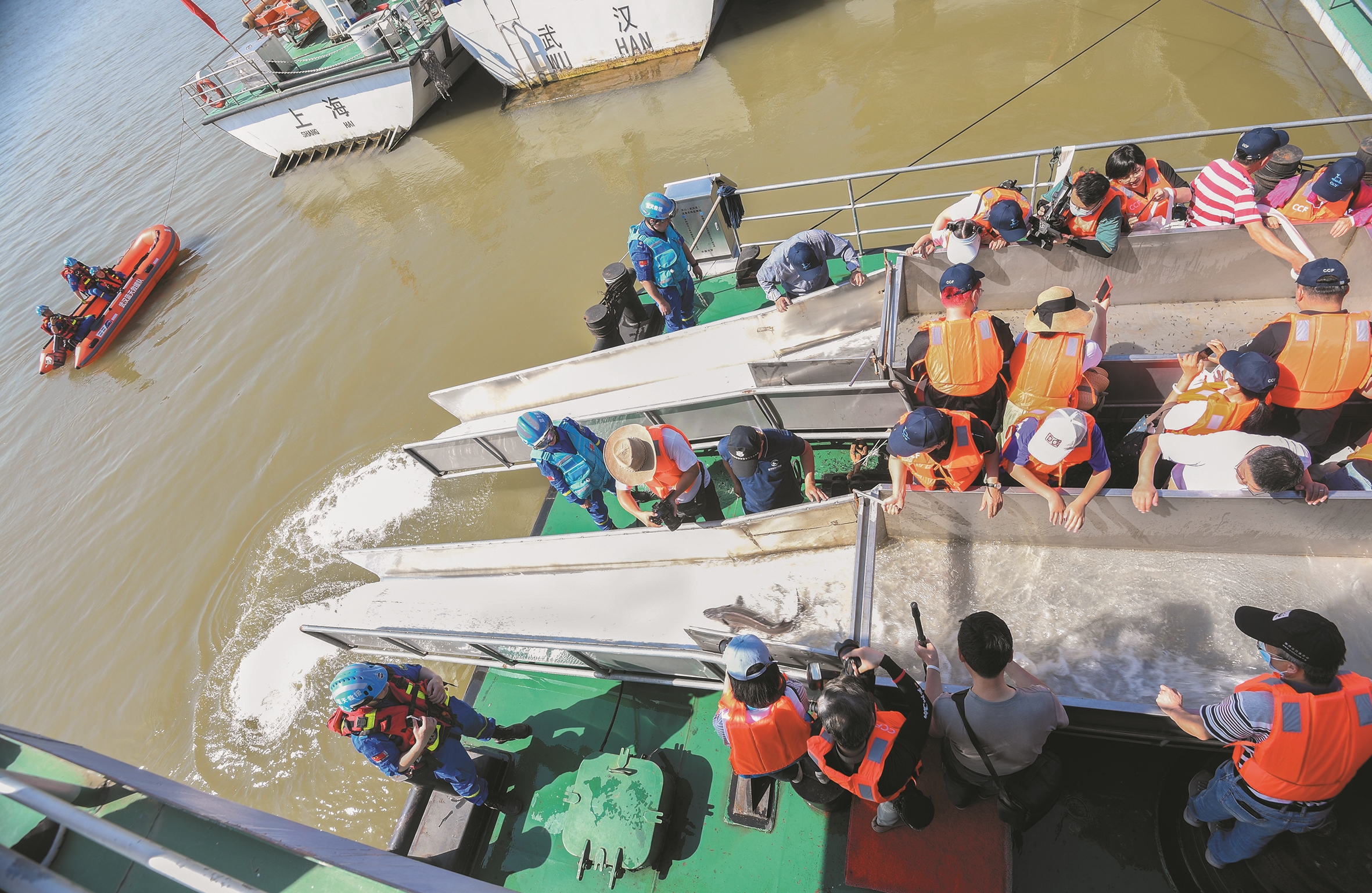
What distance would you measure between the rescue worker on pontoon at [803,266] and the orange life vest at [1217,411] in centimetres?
291

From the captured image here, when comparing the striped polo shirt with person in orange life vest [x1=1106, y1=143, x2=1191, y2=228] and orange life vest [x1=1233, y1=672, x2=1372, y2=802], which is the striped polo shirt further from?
orange life vest [x1=1233, y1=672, x2=1372, y2=802]

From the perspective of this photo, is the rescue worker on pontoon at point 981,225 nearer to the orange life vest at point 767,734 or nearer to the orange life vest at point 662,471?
the orange life vest at point 662,471

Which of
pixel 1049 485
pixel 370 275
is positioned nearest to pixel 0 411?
pixel 370 275

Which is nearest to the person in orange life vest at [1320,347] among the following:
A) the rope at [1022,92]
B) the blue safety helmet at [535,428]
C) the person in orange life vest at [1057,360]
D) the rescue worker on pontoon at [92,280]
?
the person in orange life vest at [1057,360]

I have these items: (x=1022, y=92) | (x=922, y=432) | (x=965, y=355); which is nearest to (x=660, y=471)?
(x=922, y=432)

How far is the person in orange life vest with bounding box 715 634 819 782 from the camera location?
2.76m

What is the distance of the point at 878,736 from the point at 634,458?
2370mm

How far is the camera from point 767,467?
13.8 feet

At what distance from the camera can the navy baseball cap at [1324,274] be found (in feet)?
10.6

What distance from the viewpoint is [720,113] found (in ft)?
38.7

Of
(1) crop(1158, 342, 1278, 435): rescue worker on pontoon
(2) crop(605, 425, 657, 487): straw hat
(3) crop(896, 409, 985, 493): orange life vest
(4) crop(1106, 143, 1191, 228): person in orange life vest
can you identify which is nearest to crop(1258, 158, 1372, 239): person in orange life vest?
(4) crop(1106, 143, 1191, 228): person in orange life vest

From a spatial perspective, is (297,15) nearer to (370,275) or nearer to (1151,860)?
(370,275)

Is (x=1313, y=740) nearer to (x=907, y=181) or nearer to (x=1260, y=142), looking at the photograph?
(x=1260, y=142)

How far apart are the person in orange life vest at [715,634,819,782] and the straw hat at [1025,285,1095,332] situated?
269 centimetres
